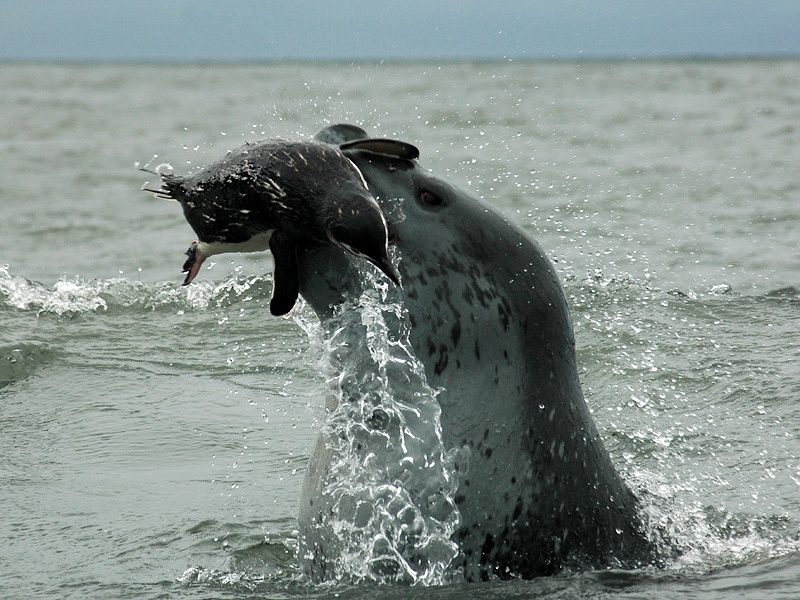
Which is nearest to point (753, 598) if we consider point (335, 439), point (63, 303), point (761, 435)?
point (335, 439)

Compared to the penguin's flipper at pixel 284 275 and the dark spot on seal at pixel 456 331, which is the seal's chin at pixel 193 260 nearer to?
the penguin's flipper at pixel 284 275

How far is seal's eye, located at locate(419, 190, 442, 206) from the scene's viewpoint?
392 cm

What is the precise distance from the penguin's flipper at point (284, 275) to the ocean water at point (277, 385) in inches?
12.9

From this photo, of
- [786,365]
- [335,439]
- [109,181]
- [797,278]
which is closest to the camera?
[335,439]

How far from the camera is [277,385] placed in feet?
25.3

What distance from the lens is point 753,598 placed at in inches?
165

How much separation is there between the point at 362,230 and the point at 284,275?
0.32 meters

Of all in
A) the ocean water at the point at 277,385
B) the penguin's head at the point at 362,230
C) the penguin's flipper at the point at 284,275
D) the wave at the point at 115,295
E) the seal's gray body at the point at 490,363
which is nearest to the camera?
the penguin's head at the point at 362,230

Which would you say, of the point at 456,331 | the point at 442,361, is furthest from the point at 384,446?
the point at 456,331

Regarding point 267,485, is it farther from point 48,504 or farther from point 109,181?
point 109,181

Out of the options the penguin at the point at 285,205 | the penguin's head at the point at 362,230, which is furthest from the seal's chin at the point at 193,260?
the penguin's head at the point at 362,230

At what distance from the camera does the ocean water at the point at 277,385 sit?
480cm

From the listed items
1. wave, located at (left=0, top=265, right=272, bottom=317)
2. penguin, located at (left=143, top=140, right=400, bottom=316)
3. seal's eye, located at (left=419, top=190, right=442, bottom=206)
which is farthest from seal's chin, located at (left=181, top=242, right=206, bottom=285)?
wave, located at (left=0, top=265, right=272, bottom=317)

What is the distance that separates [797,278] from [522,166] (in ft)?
31.1
